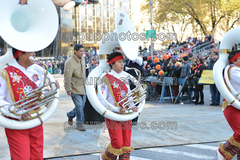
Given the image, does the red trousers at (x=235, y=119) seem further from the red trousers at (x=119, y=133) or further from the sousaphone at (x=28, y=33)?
the sousaphone at (x=28, y=33)

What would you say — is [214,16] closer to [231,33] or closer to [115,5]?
[231,33]

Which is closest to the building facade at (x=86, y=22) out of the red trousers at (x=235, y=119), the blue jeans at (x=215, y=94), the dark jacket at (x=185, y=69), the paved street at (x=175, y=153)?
the dark jacket at (x=185, y=69)

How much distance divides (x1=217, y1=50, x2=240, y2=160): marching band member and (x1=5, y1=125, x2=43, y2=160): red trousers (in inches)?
95.7

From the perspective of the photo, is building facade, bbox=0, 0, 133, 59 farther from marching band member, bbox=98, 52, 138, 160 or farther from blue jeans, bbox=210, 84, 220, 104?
marching band member, bbox=98, 52, 138, 160

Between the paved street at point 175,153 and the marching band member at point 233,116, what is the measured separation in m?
0.70

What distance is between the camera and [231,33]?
4.07 metres

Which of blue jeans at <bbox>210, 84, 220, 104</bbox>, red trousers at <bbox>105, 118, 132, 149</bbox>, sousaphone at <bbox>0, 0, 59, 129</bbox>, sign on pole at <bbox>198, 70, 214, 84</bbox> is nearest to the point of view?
sousaphone at <bbox>0, 0, 59, 129</bbox>

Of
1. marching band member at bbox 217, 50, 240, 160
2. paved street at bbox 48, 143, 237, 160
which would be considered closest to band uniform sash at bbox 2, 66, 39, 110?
paved street at bbox 48, 143, 237, 160

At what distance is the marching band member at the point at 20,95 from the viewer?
309cm

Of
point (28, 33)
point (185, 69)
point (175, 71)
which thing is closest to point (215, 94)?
point (185, 69)

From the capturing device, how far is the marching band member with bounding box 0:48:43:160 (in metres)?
3.09

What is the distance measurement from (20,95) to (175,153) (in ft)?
9.27

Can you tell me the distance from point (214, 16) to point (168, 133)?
941 inches

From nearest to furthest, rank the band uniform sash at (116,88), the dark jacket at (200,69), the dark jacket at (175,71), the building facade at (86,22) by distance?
the band uniform sash at (116,88) < the dark jacket at (200,69) < the dark jacket at (175,71) < the building facade at (86,22)
